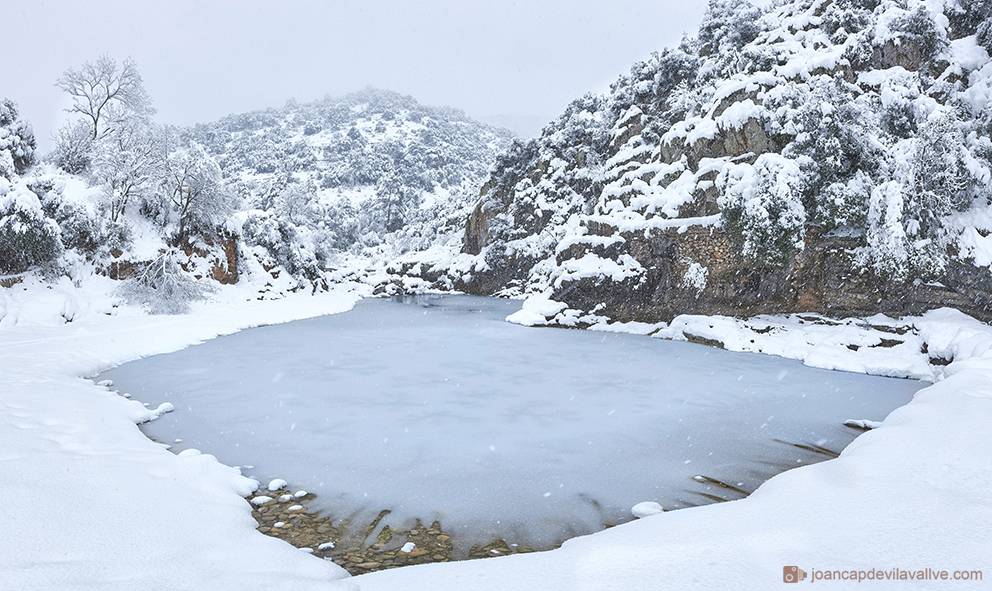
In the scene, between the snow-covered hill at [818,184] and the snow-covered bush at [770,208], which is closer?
the snow-covered hill at [818,184]

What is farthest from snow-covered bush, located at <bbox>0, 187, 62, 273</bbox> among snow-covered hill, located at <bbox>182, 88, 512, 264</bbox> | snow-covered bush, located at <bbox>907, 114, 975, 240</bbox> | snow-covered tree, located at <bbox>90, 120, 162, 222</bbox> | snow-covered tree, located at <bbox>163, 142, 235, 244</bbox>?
snow-covered bush, located at <bbox>907, 114, 975, 240</bbox>

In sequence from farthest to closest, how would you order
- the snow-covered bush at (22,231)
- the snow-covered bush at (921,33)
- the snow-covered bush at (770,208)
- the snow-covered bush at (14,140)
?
the snow-covered bush at (14,140) → the snow-covered bush at (22,231) → the snow-covered bush at (921,33) → the snow-covered bush at (770,208)

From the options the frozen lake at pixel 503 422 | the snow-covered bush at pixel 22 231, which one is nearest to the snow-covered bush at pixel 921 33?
the frozen lake at pixel 503 422

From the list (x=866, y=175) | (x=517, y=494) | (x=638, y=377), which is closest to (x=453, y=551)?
(x=517, y=494)

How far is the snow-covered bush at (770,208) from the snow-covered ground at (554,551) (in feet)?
25.9

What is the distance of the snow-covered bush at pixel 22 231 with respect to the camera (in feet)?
→ 48.9

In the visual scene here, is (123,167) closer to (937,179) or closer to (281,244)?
(281,244)

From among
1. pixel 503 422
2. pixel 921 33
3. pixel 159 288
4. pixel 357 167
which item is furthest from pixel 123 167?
pixel 357 167

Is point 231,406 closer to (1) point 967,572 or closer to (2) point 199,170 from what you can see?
(1) point 967,572

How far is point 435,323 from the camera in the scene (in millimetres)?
20547

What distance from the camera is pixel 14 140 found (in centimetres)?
1803

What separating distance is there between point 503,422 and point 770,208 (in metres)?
10.8

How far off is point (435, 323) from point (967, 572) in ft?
61.7

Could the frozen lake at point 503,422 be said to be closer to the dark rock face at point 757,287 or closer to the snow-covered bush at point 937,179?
the dark rock face at point 757,287
